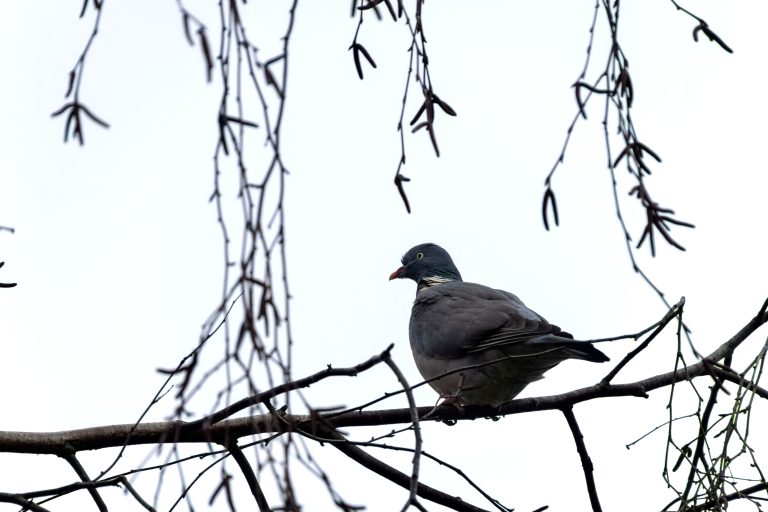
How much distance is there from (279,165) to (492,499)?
2215 millimetres

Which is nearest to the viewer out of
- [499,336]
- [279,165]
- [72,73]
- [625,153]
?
[279,165]

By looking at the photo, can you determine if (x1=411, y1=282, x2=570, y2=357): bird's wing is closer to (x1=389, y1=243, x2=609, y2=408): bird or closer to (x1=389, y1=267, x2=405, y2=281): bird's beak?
(x1=389, y1=243, x2=609, y2=408): bird

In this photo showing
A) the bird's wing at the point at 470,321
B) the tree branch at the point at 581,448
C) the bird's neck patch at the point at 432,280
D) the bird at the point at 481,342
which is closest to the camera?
the tree branch at the point at 581,448

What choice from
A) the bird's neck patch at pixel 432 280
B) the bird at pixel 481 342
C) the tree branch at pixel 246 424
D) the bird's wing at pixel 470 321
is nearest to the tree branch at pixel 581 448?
the tree branch at pixel 246 424

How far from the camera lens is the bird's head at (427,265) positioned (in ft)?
24.5

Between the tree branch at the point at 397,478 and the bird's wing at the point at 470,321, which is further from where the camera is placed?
the bird's wing at the point at 470,321

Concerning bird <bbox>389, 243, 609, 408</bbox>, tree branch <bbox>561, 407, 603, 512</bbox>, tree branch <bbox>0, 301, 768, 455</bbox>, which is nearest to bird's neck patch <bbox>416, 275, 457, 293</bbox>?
bird <bbox>389, 243, 609, 408</bbox>

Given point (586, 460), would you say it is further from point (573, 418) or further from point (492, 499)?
point (492, 499)

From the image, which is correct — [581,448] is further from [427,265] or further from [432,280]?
[427,265]

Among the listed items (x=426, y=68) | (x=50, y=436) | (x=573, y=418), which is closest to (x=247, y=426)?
(x=50, y=436)

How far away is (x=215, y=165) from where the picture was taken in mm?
1982

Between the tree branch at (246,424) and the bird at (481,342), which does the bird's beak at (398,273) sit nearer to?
the bird at (481,342)

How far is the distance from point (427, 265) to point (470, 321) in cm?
186

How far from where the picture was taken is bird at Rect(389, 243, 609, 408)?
17.0 ft
